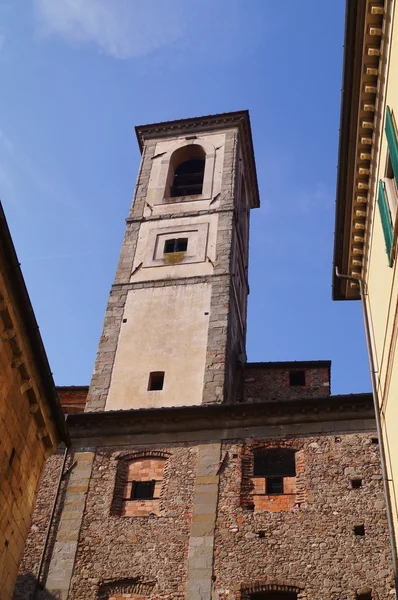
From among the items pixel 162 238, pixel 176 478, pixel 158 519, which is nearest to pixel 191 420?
pixel 176 478

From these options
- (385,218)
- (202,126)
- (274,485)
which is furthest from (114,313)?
(385,218)

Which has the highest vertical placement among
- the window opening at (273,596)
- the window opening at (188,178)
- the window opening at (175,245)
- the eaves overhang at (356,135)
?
the window opening at (188,178)

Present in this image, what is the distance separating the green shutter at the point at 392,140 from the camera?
8198mm

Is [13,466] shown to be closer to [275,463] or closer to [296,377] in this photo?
[275,463]

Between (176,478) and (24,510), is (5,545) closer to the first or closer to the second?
(24,510)

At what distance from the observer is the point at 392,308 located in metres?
9.16

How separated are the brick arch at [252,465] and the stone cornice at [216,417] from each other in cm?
50

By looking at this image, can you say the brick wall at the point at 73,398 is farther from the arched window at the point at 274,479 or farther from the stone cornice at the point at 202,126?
the stone cornice at the point at 202,126

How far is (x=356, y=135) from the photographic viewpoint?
10133 mm

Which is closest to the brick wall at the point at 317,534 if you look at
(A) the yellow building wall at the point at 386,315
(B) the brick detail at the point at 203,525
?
(B) the brick detail at the point at 203,525

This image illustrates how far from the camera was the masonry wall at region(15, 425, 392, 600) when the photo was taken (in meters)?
13.7

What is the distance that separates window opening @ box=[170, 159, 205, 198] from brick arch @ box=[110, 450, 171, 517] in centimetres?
1196

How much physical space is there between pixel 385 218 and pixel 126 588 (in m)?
9.59

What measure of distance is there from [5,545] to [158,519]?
19.3ft
